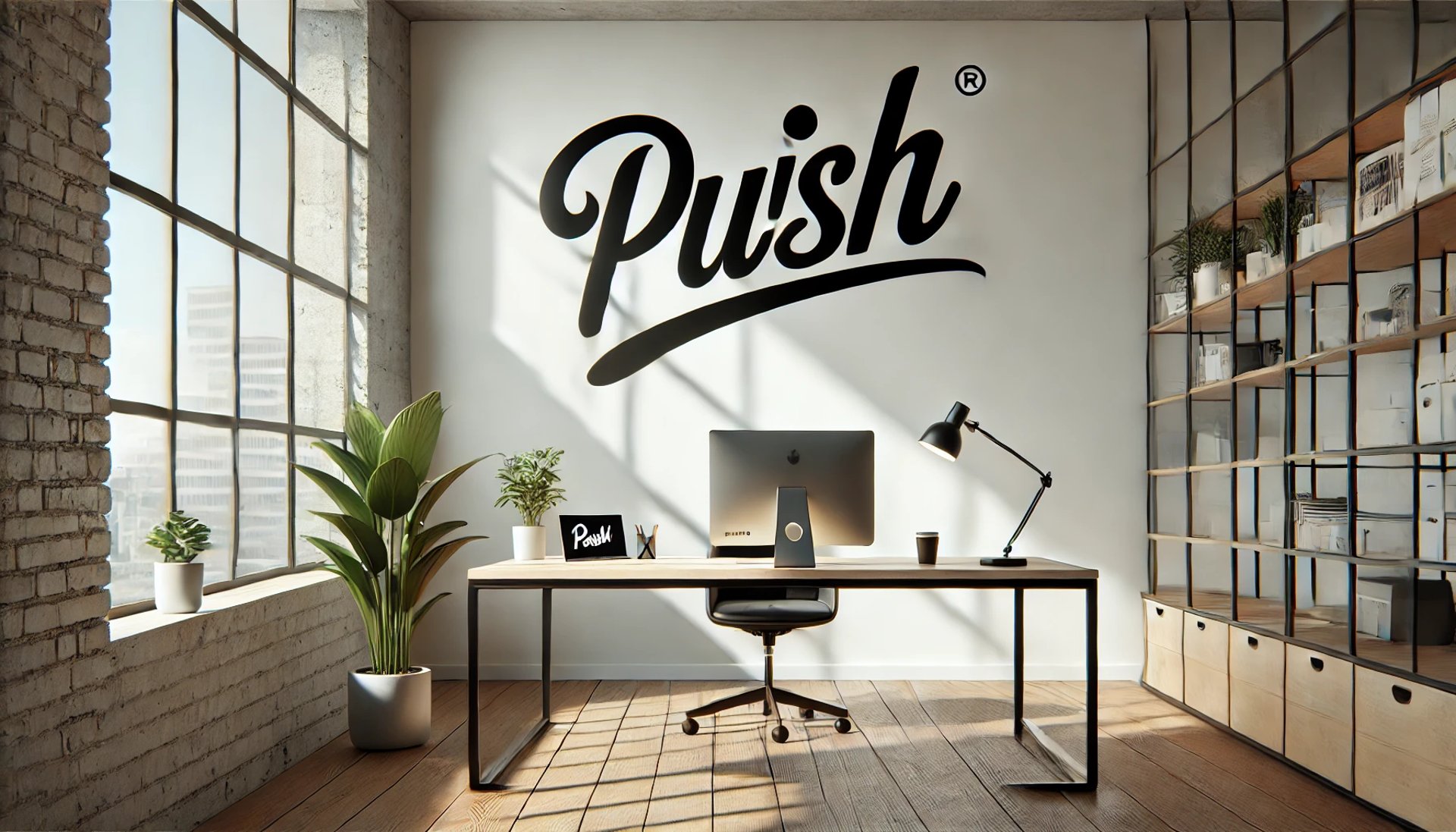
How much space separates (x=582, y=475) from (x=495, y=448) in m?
0.44

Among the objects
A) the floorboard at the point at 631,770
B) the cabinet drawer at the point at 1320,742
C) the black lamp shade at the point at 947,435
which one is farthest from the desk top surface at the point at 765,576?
the cabinet drawer at the point at 1320,742

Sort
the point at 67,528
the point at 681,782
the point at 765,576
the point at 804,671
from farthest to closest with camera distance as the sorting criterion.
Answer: the point at 804,671
the point at 681,782
the point at 765,576
the point at 67,528

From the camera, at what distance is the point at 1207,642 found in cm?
397

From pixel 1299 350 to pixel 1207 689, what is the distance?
1476mm

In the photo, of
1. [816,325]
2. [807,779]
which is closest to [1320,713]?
[807,779]

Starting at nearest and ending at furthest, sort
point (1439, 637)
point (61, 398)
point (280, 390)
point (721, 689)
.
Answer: point (61, 398) < point (1439, 637) < point (280, 390) < point (721, 689)

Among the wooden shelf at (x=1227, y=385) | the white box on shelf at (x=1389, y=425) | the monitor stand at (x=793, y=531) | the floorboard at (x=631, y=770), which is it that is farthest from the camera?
the wooden shelf at (x=1227, y=385)

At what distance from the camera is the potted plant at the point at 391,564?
3.44m

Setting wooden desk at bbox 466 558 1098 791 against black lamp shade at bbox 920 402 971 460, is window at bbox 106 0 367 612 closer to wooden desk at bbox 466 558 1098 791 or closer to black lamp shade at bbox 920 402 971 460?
wooden desk at bbox 466 558 1098 791

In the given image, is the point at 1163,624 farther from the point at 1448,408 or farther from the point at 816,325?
the point at 816,325

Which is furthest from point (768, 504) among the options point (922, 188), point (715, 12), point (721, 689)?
point (715, 12)

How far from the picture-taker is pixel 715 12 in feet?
15.6

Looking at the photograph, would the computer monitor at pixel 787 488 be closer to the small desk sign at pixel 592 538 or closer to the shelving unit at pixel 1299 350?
the small desk sign at pixel 592 538

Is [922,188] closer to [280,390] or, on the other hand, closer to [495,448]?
[495,448]
